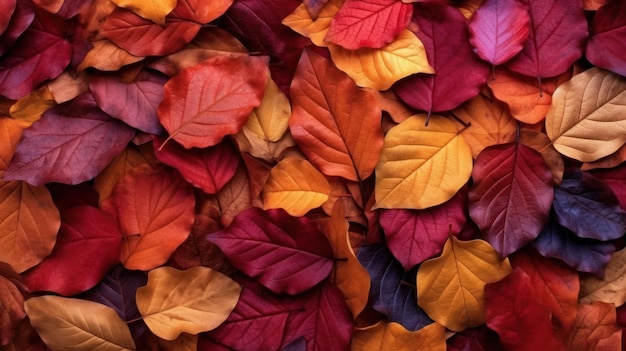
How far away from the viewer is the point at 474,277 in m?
0.62

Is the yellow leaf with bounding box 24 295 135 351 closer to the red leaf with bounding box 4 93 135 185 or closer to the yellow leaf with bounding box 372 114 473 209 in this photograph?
the red leaf with bounding box 4 93 135 185

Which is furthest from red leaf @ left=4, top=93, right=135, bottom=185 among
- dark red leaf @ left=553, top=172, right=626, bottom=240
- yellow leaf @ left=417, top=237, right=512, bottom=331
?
dark red leaf @ left=553, top=172, right=626, bottom=240

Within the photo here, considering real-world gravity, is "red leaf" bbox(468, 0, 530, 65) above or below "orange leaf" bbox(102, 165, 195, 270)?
above

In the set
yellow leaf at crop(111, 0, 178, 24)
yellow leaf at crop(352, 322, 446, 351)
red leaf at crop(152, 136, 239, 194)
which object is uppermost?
yellow leaf at crop(111, 0, 178, 24)

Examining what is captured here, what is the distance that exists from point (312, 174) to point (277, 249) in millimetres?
82

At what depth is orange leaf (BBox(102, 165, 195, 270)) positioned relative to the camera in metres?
0.62

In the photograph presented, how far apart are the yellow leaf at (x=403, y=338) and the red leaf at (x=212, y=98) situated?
0.79ft

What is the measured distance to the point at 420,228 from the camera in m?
0.62

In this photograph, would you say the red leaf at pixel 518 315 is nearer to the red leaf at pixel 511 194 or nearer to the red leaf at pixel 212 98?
the red leaf at pixel 511 194

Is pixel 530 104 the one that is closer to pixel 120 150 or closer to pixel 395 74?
pixel 395 74

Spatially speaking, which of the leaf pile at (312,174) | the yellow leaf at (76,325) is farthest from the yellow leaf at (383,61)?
the yellow leaf at (76,325)

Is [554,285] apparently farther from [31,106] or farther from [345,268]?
[31,106]

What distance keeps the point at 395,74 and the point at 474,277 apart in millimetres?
214

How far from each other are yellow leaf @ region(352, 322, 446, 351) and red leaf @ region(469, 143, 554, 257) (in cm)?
10
